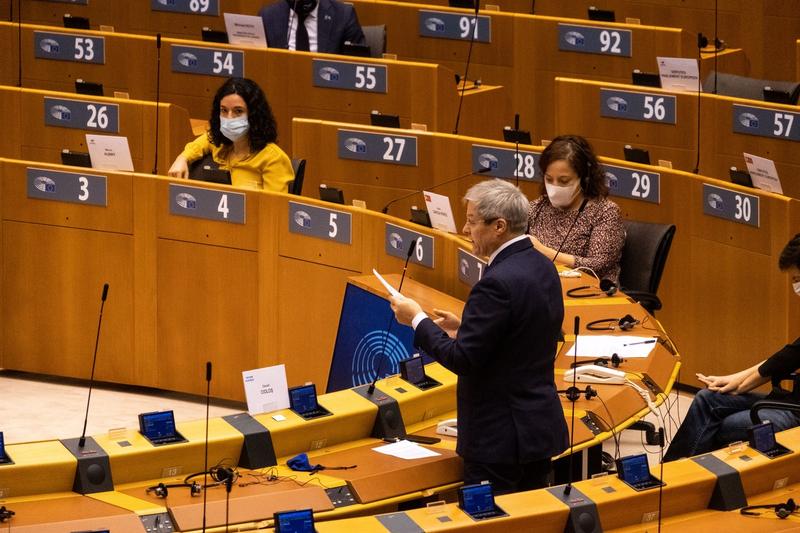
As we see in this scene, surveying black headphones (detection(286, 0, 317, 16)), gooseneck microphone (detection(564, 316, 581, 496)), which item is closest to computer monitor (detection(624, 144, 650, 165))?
gooseneck microphone (detection(564, 316, 581, 496))

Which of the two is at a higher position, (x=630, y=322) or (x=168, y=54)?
(x=168, y=54)

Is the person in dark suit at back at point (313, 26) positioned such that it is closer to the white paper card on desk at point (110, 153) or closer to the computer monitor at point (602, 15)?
the computer monitor at point (602, 15)

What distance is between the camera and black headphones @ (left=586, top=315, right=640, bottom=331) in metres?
5.14

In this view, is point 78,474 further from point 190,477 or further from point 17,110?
point 17,110

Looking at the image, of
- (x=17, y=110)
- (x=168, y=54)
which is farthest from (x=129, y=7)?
(x=17, y=110)

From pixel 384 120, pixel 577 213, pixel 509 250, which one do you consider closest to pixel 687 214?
pixel 577 213

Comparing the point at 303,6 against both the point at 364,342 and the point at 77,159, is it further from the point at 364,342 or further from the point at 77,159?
the point at 364,342

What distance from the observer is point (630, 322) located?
16.9 ft

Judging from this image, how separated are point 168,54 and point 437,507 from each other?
5.29 m

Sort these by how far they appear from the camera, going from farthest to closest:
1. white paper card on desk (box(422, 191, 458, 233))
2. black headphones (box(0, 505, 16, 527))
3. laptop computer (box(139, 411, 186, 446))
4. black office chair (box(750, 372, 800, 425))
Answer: white paper card on desk (box(422, 191, 458, 233)) < black office chair (box(750, 372, 800, 425)) < laptop computer (box(139, 411, 186, 446)) < black headphones (box(0, 505, 16, 527))

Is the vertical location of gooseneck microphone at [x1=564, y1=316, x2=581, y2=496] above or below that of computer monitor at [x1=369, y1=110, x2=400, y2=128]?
below

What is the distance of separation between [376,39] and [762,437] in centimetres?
481

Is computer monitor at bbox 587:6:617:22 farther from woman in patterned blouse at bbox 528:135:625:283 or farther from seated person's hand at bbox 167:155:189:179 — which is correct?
seated person's hand at bbox 167:155:189:179

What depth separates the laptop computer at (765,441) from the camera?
4043mm
